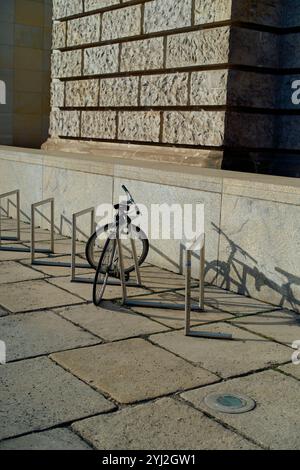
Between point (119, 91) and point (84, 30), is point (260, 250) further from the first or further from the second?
point (84, 30)

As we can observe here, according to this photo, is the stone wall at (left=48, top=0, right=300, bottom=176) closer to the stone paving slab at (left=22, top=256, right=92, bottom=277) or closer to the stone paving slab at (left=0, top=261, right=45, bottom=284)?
the stone paving slab at (left=22, top=256, right=92, bottom=277)

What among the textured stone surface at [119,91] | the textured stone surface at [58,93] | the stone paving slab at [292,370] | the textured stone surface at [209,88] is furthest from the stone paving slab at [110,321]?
the textured stone surface at [58,93]

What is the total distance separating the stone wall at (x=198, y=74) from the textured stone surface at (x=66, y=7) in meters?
0.39

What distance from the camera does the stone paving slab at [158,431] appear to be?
131 inches

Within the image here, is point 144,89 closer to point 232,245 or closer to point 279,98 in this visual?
point 279,98

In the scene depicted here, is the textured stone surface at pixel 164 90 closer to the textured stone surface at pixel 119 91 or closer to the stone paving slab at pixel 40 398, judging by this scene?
the textured stone surface at pixel 119 91

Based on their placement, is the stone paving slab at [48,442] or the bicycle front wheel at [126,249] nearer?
the stone paving slab at [48,442]

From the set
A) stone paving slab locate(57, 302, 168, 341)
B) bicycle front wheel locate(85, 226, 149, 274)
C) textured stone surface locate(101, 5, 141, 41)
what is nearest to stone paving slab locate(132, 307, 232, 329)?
stone paving slab locate(57, 302, 168, 341)

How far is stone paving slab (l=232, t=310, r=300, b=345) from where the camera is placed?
17.3 feet

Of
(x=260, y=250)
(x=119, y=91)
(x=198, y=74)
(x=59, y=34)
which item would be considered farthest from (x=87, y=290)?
(x=59, y=34)

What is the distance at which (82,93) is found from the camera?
11078 millimetres

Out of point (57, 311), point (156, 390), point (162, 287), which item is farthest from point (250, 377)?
point (162, 287)

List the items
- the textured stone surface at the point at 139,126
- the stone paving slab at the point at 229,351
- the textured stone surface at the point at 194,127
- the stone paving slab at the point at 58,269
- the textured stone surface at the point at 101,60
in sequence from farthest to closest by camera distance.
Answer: the textured stone surface at the point at 101,60 → the textured stone surface at the point at 139,126 → the textured stone surface at the point at 194,127 → the stone paving slab at the point at 58,269 → the stone paving slab at the point at 229,351
